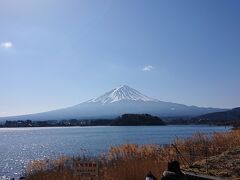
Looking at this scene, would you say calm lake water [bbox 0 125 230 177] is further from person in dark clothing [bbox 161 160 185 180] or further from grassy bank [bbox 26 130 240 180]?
person in dark clothing [bbox 161 160 185 180]

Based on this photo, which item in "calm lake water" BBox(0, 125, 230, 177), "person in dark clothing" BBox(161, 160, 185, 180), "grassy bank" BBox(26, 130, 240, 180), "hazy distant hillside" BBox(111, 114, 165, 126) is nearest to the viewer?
"person in dark clothing" BBox(161, 160, 185, 180)

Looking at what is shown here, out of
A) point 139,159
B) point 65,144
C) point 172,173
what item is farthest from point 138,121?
point 172,173

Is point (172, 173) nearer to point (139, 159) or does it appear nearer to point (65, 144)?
point (139, 159)

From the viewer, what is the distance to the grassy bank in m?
10.1

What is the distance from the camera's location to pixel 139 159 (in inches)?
470

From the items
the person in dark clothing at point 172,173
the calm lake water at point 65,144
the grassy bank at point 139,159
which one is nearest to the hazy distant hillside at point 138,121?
the calm lake water at point 65,144

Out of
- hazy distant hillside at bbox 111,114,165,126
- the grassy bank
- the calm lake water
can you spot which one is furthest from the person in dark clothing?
hazy distant hillside at bbox 111,114,165,126

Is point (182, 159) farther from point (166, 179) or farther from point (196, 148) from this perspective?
point (166, 179)

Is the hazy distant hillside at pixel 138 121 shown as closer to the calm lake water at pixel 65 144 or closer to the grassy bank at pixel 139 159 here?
the calm lake water at pixel 65 144

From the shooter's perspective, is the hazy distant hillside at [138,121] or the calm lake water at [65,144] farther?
the hazy distant hillside at [138,121]

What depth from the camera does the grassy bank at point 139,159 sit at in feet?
33.2

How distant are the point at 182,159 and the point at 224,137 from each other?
2672 millimetres

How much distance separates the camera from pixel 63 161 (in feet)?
41.4

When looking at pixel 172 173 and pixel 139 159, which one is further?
pixel 139 159
